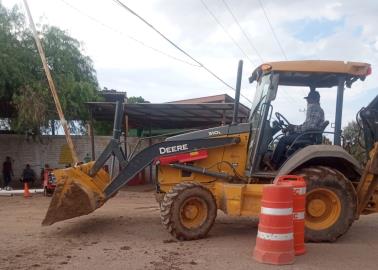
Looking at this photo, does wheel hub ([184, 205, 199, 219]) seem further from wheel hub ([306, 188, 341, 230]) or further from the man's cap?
the man's cap

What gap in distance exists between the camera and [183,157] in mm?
9078

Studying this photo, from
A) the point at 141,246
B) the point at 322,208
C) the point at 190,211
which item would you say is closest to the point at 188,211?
the point at 190,211

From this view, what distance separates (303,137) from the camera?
8758 mm

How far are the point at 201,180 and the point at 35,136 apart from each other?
1405 cm

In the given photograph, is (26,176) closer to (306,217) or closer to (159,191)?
(159,191)

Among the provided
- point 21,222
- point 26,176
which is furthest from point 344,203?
point 26,176

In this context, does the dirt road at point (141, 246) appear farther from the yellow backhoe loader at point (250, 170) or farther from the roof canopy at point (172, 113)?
the roof canopy at point (172, 113)

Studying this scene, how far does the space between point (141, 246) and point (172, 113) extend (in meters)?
13.2

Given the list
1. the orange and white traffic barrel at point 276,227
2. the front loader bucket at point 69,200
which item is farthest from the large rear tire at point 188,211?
the orange and white traffic barrel at point 276,227

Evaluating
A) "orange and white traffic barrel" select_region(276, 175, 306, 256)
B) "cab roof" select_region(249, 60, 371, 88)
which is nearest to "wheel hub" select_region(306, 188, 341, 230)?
"orange and white traffic barrel" select_region(276, 175, 306, 256)

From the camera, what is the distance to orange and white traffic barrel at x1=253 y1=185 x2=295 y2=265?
6.60 meters

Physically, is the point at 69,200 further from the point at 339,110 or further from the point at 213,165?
the point at 339,110

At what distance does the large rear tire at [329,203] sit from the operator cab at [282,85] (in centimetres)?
74

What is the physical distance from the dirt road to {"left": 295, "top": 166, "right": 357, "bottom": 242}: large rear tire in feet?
0.89
